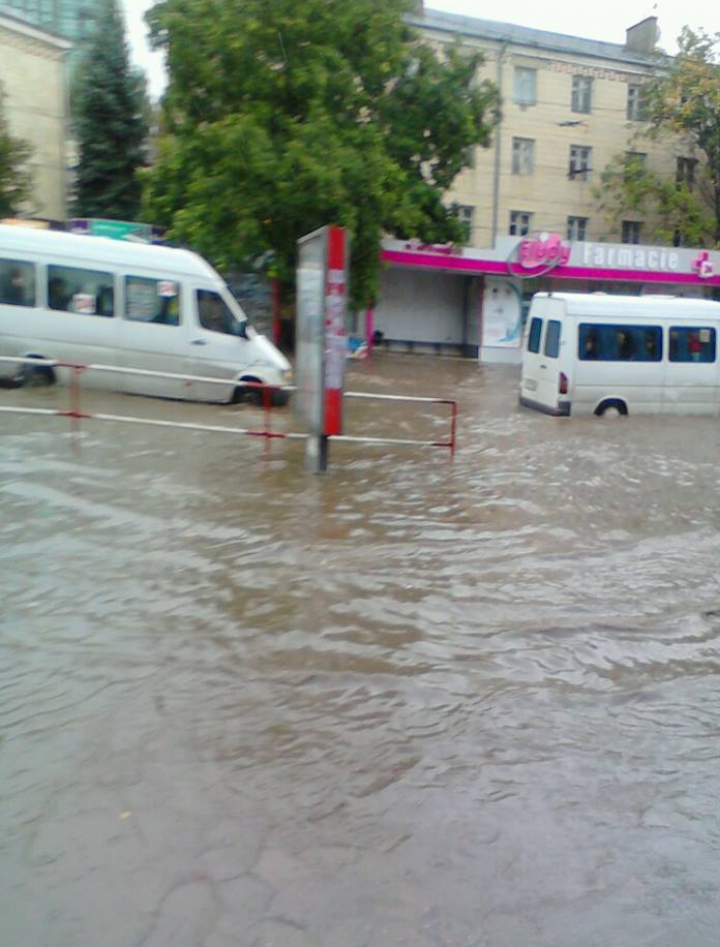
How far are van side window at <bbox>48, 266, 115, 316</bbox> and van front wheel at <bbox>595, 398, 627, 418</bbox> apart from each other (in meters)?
8.50

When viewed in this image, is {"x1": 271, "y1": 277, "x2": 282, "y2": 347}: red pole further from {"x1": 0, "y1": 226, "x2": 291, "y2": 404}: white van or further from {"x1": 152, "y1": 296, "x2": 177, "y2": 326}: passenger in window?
{"x1": 152, "y1": 296, "x2": 177, "y2": 326}: passenger in window

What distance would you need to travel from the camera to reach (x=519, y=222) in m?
37.1

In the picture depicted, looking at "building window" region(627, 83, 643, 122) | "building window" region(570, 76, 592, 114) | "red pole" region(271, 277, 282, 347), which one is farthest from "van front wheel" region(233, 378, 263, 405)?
"building window" region(627, 83, 643, 122)

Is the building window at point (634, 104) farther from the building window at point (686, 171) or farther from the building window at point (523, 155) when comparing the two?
the building window at point (523, 155)

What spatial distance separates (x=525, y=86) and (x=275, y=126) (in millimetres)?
17290

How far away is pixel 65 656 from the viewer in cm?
538

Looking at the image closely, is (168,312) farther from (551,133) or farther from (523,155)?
(551,133)

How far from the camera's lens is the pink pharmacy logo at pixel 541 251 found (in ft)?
104

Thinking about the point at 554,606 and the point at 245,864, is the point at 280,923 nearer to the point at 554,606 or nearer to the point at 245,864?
the point at 245,864

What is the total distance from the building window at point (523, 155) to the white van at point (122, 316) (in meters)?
24.0

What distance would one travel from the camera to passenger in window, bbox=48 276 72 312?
49.1 ft

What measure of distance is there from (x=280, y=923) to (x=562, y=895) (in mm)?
1021

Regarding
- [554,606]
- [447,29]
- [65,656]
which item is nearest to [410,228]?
[447,29]

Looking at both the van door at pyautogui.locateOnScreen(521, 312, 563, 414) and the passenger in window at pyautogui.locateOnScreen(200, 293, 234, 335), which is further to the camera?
the van door at pyautogui.locateOnScreen(521, 312, 563, 414)
